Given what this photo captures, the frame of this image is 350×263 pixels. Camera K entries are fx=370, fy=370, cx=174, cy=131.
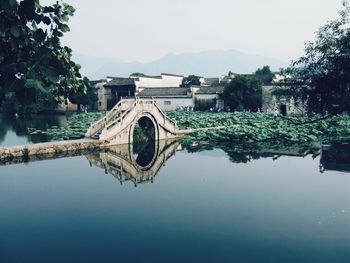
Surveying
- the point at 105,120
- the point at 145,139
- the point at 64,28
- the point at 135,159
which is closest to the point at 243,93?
the point at 145,139

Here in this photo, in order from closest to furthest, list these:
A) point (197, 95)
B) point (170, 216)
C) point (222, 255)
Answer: point (222, 255) < point (170, 216) < point (197, 95)

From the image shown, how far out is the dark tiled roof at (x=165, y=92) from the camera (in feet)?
197

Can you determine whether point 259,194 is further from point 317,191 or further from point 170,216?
point 170,216

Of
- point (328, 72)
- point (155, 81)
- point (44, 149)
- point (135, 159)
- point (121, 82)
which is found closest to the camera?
point (328, 72)

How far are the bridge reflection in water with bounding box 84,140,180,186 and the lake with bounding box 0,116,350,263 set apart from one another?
0.11 meters

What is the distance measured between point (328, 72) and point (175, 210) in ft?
23.0

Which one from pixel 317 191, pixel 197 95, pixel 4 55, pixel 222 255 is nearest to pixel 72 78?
pixel 4 55

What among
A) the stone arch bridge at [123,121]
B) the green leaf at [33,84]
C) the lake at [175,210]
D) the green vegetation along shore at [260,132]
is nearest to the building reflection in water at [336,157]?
the lake at [175,210]

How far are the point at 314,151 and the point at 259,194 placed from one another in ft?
43.6

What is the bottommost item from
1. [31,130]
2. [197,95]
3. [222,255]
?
[222,255]

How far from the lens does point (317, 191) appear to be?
1614 centimetres

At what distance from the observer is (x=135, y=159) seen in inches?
956

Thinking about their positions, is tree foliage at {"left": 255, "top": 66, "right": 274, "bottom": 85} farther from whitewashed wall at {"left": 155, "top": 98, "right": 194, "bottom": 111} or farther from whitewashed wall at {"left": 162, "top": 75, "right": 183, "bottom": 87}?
whitewashed wall at {"left": 162, "top": 75, "right": 183, "bottom": 87}

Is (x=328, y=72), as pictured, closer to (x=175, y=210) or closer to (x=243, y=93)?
(x=175, y=210)
